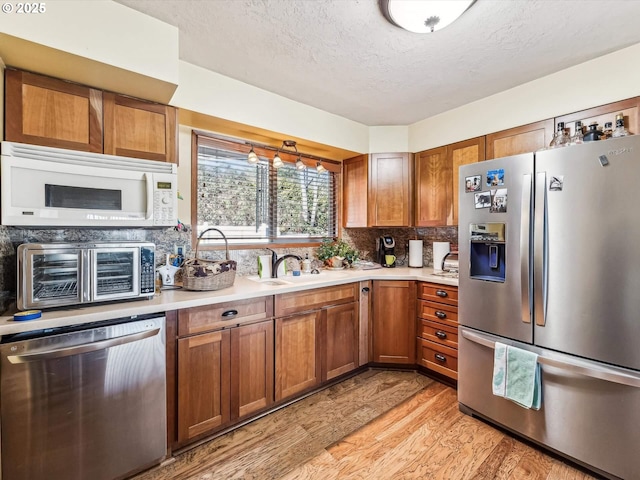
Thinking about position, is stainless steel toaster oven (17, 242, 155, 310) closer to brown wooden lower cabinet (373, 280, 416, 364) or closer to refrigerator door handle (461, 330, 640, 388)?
brown wooden lower cabinet (373, 280, 416, 364)

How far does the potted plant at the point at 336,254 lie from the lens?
309 centimetres

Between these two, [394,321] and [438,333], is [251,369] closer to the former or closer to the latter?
[394,321]

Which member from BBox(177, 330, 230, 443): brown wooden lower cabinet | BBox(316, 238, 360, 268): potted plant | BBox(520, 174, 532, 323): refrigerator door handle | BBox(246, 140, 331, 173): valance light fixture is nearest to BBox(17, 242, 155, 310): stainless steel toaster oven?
BBox(177, 330, 230, 443): brown wooden lower cabinet

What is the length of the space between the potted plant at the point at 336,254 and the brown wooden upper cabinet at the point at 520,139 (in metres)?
1.59

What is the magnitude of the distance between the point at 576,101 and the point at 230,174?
8.97 ft

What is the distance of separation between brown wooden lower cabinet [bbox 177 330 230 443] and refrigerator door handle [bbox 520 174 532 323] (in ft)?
6.07

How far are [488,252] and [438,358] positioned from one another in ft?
3.64

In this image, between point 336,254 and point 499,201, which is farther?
point 336,254

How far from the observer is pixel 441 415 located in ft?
6.82

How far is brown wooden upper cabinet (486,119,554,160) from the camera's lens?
218 cm

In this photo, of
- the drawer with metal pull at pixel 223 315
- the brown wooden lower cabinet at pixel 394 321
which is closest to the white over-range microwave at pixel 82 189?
the drawer with metal pull at pixel 223 315

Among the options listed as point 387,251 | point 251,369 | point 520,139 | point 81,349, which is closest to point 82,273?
point 81,349

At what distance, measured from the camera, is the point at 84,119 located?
1.59m

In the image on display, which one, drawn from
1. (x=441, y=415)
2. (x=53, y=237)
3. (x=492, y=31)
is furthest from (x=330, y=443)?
(x=492, y=31)
